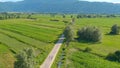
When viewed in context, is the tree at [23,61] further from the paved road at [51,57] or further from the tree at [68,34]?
the tree at [68,34]

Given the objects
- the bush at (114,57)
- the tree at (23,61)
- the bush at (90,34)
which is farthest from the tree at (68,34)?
the tree at (23,61)

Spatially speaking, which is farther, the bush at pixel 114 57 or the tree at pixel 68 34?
the tree at pixel 68 34

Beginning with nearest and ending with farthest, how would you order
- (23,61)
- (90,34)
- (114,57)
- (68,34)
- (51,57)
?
(23,61) → (114,57) → (51,57) → (68,34) → (90,34)

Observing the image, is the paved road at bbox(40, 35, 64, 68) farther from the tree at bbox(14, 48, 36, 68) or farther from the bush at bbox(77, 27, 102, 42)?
the bush at bbox(77, 27, 102, 42)

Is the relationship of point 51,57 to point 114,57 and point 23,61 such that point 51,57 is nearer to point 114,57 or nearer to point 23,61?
point 114,57

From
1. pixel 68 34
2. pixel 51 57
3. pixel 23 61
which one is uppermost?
pixel 23 61

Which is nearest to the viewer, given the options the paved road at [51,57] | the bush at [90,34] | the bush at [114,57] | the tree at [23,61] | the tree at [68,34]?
the tree at [23,61]

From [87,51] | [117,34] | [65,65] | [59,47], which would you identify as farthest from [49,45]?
[117,34]

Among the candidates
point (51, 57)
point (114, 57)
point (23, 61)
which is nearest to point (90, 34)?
point (114, 57)
